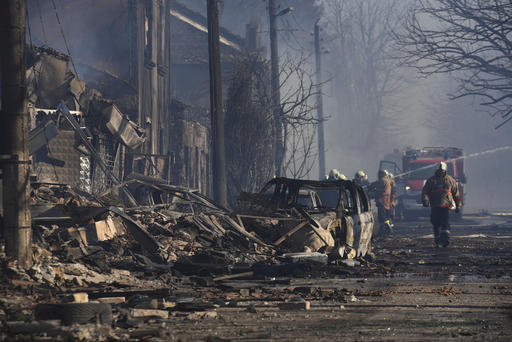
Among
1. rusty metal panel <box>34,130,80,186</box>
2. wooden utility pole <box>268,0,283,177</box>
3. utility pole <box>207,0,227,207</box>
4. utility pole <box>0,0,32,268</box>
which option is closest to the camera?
utility pole <box>0,0,32,268</box>

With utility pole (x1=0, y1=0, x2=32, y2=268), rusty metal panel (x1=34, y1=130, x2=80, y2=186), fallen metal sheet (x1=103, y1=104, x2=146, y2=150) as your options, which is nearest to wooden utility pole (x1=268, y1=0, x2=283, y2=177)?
fallen metal sheet (x1=103, y1=104, x2=146, y2=150)

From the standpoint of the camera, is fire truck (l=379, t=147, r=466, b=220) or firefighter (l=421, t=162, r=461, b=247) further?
fire truck (l=379, t=147, r=466, b=220)

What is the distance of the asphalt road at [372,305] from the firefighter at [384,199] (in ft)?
29.0

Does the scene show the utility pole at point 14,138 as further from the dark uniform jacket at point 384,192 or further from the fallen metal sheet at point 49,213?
the dark uniform jacket at point 384,192

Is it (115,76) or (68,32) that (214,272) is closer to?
(115,76)

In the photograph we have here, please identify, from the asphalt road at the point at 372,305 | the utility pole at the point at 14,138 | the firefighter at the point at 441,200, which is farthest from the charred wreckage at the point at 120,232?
the firefighter at the point at 441,200

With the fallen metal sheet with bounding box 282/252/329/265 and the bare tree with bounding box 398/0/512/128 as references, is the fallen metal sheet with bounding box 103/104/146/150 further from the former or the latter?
the fallen metal sheet with bounding box 282/252/329/265

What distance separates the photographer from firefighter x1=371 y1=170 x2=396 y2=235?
74.7ft

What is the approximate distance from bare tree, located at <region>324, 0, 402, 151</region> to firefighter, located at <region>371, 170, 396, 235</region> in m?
57.8

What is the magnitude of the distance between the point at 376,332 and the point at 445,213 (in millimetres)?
11625

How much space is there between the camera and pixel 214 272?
35.0 ft

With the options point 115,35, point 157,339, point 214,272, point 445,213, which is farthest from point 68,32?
point 157,339

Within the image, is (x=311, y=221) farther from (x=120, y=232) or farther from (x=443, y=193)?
(x=443, y=193)

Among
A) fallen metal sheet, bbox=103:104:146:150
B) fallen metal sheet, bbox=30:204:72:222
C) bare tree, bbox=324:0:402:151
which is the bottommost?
fallen metal sheet, bbox=30:204:72:222
